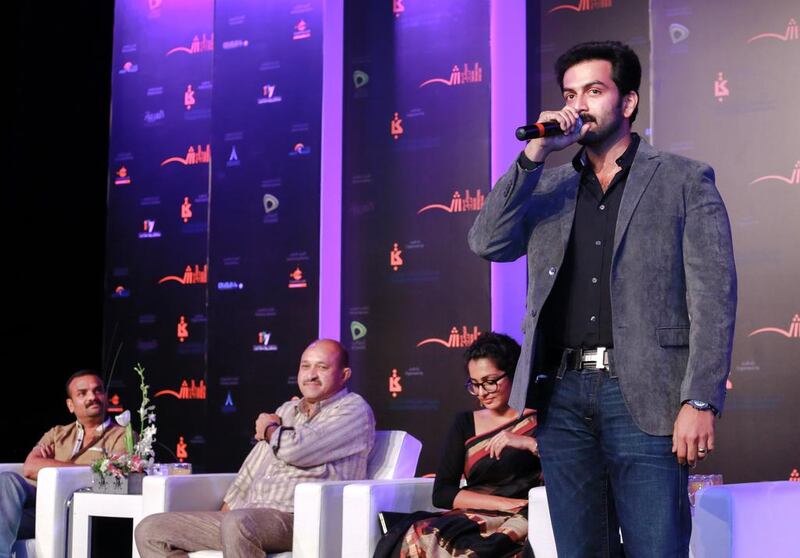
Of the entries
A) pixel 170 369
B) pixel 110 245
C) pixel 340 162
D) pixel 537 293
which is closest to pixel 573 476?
pixel 537 293

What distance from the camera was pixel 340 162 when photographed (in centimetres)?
636

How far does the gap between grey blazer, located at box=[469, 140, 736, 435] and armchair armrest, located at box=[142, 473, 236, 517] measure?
93.5 inches

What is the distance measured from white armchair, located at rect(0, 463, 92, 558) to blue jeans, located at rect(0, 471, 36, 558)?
52 millimetres

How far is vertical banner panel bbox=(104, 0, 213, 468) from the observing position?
23.3ft

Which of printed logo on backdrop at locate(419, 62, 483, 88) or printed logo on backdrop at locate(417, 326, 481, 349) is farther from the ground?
printed logo on backdrop at locate(419, 62, 483, 88)

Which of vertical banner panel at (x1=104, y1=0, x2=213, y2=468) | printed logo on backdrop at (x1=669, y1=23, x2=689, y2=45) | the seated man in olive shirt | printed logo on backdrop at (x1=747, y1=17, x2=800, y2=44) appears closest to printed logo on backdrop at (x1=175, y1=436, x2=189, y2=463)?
vertical banner panel at (x1=104, y1=0, x2=213, y2=468)

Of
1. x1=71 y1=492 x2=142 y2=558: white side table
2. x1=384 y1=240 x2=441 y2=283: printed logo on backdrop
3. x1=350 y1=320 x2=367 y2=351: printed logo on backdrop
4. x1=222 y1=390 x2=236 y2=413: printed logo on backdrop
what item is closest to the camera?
x1=71 y1=492 x2=142 y2=558: white side table

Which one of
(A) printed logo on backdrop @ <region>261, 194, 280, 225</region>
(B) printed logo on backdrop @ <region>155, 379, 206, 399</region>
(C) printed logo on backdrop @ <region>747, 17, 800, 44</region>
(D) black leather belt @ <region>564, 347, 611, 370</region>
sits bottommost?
(B) printed logo on backdrop @ <region>155, 379, 206, 399</region>

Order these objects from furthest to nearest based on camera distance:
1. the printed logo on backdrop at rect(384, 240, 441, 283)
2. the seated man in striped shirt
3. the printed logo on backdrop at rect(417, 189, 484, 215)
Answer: the printed logo on backdrop at rect(384, 240, 441, 283)
the printed logo on backdrop at rect(417, 189, 484, 215)
the seated man in striped shirt

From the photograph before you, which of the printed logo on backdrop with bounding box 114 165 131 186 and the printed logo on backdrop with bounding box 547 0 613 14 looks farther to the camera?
the printed logo on backdrop with bounding box 114 165 131 186

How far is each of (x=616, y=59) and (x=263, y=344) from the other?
15.4 feet

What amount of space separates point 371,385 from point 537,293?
4105 mm

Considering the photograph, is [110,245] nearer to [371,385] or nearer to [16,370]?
[16,370]

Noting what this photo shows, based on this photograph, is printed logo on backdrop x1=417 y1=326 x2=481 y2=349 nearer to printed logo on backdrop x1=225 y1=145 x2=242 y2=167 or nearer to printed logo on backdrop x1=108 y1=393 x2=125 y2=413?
printed logo on backdrop x1=225 y1=145 x2=242 y2=167
